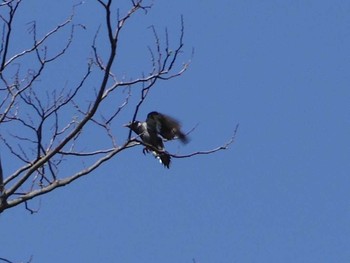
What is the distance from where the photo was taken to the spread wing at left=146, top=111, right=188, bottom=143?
33.4 ft

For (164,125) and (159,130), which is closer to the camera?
(164,125)

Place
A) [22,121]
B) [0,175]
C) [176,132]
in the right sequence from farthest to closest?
1. [176,132]
2. [22,121]
3. [0,175]

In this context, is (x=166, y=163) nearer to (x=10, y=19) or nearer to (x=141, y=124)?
(x=141, y=124)

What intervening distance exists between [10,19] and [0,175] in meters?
1.18

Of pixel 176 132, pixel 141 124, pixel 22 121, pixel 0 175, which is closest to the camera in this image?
pixel 0 175

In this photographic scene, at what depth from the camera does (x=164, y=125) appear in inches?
416

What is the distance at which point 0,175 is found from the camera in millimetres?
6668

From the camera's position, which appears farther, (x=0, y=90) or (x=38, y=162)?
(x=0, y=90)

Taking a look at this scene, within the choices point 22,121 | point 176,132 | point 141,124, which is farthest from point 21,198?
point 141,124

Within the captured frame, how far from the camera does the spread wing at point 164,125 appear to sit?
10.2 metres

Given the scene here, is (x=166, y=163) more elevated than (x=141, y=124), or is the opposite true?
(x=141, y=124)

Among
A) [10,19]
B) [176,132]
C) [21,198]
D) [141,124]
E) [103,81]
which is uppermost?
[141,124]

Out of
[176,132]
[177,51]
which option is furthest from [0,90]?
[176,132]

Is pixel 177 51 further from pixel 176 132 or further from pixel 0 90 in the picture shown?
pixel 176 132
